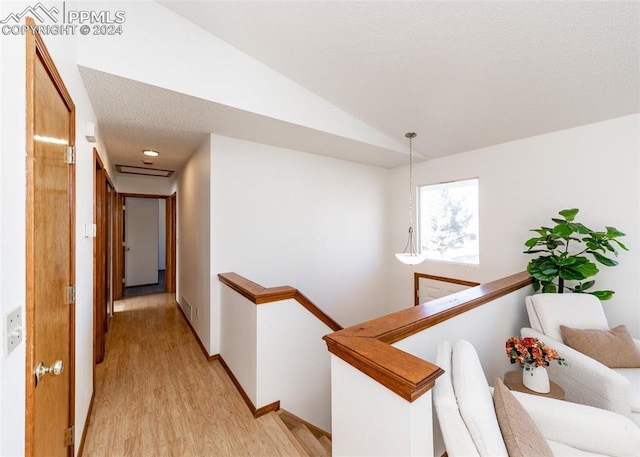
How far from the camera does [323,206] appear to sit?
3.66 metres

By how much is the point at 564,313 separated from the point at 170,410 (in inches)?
125

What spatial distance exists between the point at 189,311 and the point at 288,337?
7.37ft

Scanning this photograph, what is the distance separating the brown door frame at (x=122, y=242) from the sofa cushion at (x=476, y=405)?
5180 millimetres

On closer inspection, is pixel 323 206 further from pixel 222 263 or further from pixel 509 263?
pixel 509 263

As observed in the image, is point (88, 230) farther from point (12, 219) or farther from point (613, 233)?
point (613, 233)

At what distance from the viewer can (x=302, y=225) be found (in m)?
3.44

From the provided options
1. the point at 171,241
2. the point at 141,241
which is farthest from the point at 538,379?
the point at 141,241

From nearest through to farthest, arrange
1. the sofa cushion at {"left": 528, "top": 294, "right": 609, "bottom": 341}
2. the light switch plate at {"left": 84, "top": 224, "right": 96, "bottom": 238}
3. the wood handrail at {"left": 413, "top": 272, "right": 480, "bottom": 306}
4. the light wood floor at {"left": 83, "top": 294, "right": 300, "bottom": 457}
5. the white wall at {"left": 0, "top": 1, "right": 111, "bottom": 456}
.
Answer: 1. the white wall at {"left": 0, "top": 1, "right": 111, "bottom": 456}
2. the light wood floor at {"left": 83, "top": 294, "right": 300, "bottom": 457}
3. the light switch plate at {"left": 84, "top": 224, "right": 96, "bottom": 238}
4. the sofa cushion at {"left": 528, "top": 294, "right": 609, "bottom": 341}
5. the wood handrail at {"left": 413, "top": 272, "right": 480, "bottom": 306}

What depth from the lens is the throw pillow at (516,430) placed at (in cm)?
98

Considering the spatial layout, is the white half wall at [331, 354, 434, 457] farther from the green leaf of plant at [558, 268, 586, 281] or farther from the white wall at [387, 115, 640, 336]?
the white wall at [387, 115, 640, 336]

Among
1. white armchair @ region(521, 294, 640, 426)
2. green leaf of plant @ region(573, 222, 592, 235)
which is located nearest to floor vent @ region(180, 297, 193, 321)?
white armchair @ region(521, 294, 640, 426)

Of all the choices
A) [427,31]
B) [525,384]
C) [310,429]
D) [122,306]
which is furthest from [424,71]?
[122,306]

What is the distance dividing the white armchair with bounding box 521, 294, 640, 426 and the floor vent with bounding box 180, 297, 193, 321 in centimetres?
373

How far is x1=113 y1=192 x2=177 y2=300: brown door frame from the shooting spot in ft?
15.7
